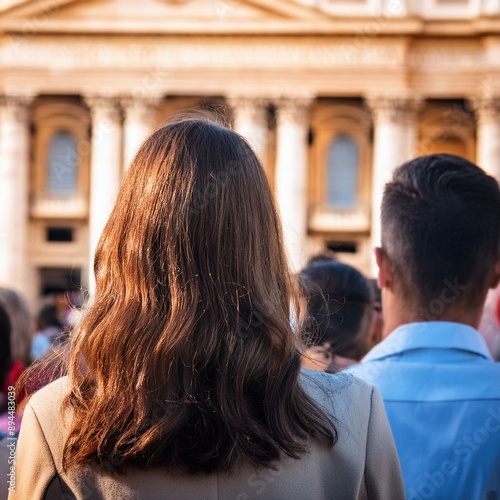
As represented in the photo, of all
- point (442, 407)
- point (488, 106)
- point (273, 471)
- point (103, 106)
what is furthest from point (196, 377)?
point (103, 106)

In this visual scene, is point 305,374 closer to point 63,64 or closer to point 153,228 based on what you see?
point 153,228

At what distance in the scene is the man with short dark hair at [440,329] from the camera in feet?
10.1

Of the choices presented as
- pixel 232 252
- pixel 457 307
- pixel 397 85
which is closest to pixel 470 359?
pixel 457 307

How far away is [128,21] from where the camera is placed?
105ft

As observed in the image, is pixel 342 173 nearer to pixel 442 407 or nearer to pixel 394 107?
pixel 394 107

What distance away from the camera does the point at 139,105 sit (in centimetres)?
3247

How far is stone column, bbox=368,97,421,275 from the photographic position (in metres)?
31.8

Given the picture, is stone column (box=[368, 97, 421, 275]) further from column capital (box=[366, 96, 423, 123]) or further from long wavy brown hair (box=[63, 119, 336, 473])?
long wavy brown hair (box=[63, 119, 336, 473])

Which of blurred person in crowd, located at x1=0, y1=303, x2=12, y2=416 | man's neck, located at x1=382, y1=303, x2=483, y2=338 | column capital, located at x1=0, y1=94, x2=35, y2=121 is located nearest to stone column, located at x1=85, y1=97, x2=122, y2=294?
column capital, located at x1=0, y1=94, x2=35, y2=121

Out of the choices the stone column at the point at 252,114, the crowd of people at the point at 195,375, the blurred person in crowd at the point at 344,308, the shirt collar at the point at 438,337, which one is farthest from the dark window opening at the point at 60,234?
the crowd of people at the point at 195,375

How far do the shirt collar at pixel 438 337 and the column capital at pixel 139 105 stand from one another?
1169 inches

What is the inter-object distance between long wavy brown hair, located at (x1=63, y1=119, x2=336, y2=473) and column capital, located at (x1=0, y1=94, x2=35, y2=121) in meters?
31.3

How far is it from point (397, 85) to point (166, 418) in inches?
1198

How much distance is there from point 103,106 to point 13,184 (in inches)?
151
